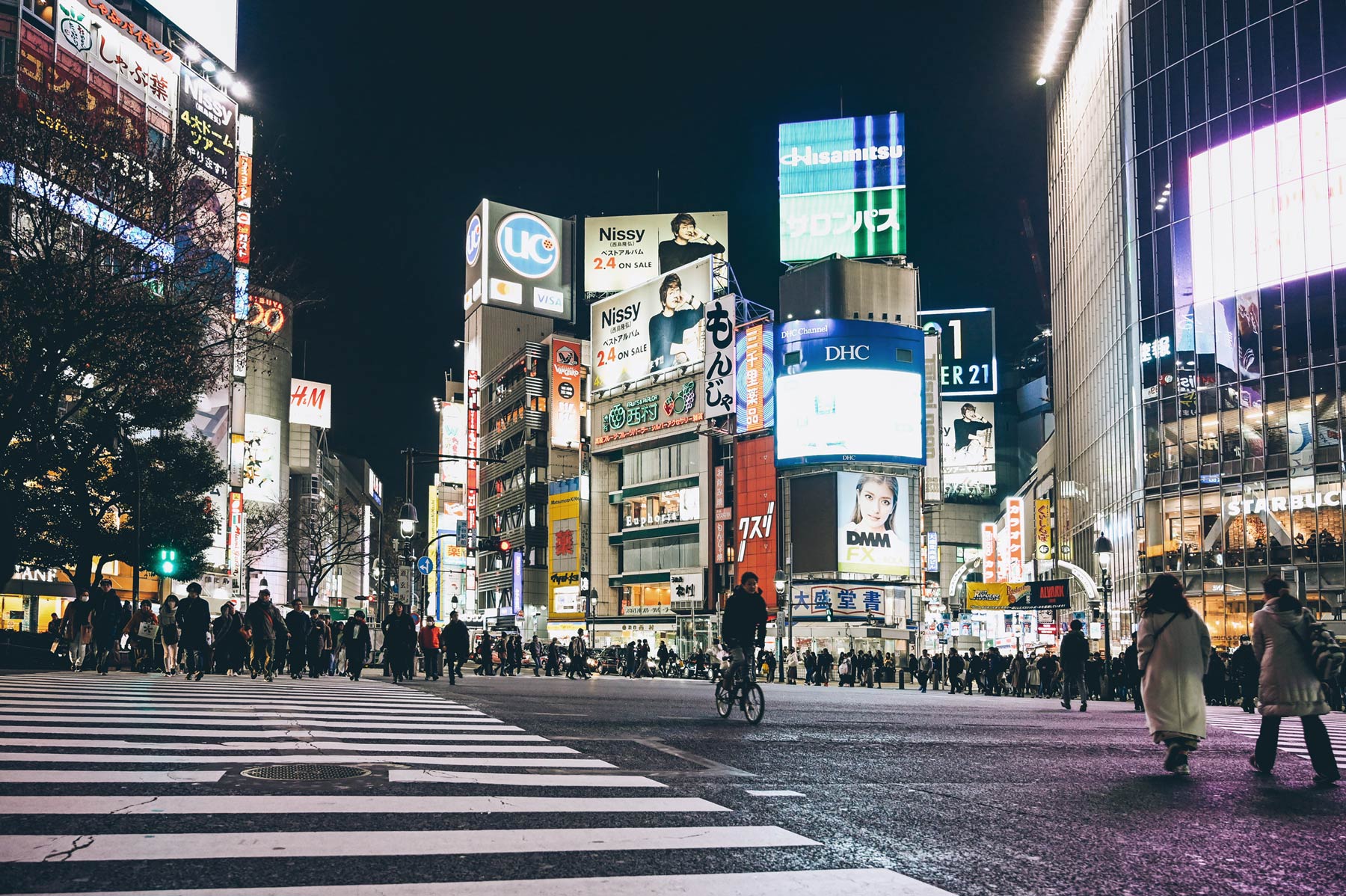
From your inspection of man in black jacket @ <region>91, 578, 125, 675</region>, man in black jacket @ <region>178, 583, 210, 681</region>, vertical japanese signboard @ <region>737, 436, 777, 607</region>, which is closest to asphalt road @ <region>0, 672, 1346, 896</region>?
man in black jacket @ <region>178, 583, 210, 681</region>

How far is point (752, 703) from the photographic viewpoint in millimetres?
13906

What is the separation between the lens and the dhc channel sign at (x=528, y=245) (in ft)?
399

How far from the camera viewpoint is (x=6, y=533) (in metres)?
24.0

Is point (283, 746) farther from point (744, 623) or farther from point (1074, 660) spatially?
point (1074, 660)

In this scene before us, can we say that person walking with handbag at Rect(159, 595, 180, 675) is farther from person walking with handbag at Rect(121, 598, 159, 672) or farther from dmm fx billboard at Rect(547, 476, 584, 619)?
dmm fx billboard at Rect(547, 476, 584, 619)

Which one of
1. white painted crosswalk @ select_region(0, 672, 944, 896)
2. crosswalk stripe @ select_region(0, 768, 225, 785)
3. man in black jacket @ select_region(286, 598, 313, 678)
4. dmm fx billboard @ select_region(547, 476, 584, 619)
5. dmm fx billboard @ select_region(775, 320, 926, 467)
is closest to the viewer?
white painted crosswalk @ select_region(0, 672, 944, 896)

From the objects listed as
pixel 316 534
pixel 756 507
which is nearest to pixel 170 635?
pixel 316 534

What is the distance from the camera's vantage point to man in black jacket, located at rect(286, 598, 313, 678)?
23.9m

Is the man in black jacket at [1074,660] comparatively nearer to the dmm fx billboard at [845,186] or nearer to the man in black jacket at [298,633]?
the man in black jacket at [298,633]

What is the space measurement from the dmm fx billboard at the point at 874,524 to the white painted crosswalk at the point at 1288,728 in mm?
42801

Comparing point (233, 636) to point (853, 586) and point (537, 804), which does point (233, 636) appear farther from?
point (853, 586)

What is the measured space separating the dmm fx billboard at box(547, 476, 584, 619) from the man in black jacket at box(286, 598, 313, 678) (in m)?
63.1

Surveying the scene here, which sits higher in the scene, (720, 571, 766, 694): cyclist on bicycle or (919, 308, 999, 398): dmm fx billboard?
(919, 308, 999, 398): dmm fx billboard

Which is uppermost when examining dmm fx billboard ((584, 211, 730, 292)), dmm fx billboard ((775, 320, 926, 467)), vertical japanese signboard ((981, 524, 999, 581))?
dmm fx billboard ((584, 211, 730, 292))
